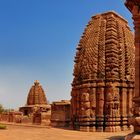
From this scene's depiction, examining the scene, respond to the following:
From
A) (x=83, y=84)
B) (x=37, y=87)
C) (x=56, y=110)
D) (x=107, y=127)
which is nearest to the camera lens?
(x=107, y=127)

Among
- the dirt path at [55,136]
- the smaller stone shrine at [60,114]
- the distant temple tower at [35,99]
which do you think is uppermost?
the distant temple tower at [35,99]

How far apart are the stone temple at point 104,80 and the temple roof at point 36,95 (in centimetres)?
2575

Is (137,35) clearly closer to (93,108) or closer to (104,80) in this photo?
(104,80)

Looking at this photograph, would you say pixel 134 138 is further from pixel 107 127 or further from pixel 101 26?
pixel 101 26

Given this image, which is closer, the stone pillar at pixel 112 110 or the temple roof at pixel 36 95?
the stone pillar at pixel 112 110

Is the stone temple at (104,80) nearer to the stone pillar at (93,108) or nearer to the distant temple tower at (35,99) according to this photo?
the stone pillar at (93,108)

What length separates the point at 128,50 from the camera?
79.0ft

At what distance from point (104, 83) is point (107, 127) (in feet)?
9.78

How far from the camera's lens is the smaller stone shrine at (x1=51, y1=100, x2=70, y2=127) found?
2667 cm

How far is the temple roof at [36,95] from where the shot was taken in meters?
50.0

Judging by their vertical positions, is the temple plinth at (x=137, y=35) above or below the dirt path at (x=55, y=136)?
above

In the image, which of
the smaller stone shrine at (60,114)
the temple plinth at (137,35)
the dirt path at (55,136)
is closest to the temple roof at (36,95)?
the smaller stone shrine at (60,114)

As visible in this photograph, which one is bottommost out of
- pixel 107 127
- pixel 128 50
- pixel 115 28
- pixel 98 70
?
pixel 107 127

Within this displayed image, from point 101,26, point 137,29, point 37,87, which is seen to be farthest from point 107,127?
point 37,87
